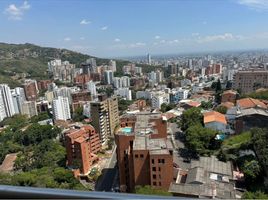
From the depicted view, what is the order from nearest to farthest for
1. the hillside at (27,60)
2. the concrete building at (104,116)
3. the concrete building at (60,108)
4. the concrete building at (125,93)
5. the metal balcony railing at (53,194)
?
1. the metal balcony railing at (53,194)
2. the concrete building at (104,116)
3. the concrete building at (60,108)
4. the concrete building at (125,93)
5. the hillside at (27,60)

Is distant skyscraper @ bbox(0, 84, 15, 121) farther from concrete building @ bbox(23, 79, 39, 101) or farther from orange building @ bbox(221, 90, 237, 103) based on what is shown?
orange building @ bbox(221, 90, 237, 103)

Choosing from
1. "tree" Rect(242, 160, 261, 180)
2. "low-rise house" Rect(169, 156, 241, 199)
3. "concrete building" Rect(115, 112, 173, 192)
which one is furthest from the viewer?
"tree" Rect(242, 160, 261, 180)

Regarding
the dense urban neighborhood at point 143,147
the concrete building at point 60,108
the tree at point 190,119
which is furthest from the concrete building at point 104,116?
the concrete building at point 60,108

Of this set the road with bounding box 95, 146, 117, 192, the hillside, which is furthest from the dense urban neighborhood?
the hillside

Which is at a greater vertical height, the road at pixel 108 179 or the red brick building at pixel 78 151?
the red brick building at pixel 78 151

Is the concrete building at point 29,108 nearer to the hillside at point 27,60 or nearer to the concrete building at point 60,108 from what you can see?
the concrete building at point 60,108

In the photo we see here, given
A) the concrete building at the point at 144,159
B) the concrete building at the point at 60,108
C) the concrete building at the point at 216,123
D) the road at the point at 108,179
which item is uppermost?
the concrete building at the point at 144,159

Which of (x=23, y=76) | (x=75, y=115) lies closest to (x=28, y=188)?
(x=75, y=115)
